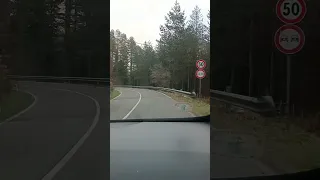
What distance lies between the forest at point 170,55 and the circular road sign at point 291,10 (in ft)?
2.55

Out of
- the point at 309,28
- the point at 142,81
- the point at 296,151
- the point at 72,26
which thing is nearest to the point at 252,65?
the point at 309,28

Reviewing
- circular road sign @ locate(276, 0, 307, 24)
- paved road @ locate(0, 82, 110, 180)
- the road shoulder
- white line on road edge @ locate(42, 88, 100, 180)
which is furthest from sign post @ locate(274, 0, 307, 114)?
the road shoulder

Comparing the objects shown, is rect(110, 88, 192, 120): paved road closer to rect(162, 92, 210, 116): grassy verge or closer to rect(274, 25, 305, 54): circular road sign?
rect(162, 92, 210, 116): grassy verge

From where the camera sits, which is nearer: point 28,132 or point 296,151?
point 28,132

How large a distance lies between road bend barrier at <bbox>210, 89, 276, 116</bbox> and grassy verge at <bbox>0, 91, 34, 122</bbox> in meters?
2.04

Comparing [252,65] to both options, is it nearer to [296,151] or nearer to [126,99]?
[296,151]

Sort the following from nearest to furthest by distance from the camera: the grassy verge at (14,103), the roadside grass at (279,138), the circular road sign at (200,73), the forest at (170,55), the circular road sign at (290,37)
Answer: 1. the grassy verge at (14,103)
2. the circular road sign at (290,37)
3. the roadside grass at (279,138)
4. the forest at (170,55)
5. the circular road sign at (200,73)

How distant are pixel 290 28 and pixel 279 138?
129 centimetres

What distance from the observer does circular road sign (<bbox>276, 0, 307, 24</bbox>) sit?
422cm

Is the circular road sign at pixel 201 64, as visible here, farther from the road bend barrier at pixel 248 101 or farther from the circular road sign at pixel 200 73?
the road bend barrier at pixel 248 101

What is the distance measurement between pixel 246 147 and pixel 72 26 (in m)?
2.50

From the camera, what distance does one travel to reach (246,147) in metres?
4.92

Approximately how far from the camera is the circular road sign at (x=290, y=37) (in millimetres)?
4348

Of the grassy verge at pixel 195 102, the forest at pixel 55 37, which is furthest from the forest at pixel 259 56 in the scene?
the forest at pixel 55 37
